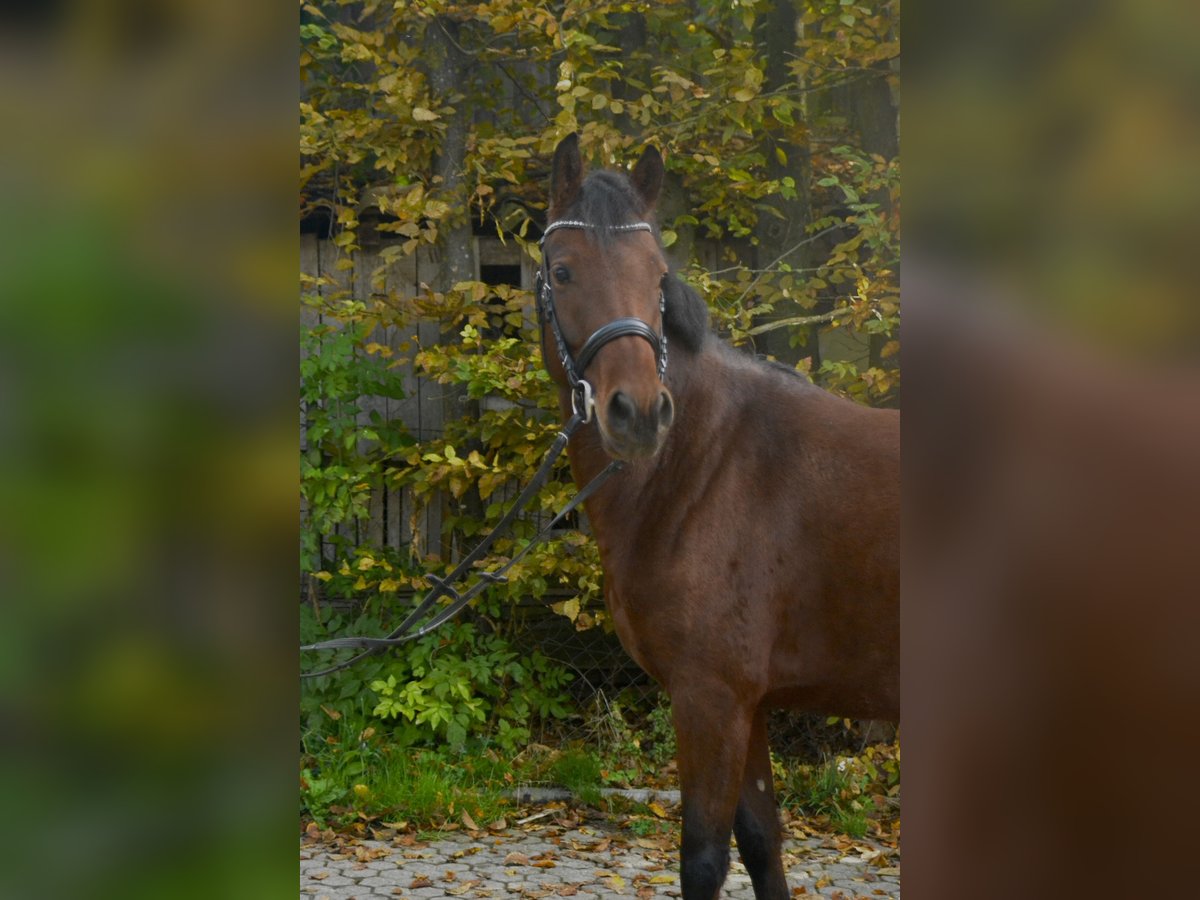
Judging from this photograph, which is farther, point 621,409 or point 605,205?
point 605,205

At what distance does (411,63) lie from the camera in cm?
462

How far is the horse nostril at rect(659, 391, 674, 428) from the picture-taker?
7.61 feet

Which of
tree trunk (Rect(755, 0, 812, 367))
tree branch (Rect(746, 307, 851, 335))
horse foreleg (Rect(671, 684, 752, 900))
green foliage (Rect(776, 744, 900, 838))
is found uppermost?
tree trunk (Rect(755, 0, 812, 367))

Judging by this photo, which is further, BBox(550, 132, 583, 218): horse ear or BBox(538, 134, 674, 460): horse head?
BBox(550, 132, 583, 218): horse ear

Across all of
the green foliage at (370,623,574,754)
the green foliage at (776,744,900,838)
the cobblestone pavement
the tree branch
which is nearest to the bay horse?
the cobblestone pavement

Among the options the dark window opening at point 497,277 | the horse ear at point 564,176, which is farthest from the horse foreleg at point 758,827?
the dark window opening at point 497,277

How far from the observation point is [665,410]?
2.33 meters

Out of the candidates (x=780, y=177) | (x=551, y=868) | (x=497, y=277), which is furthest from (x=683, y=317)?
(x=497, y=277)

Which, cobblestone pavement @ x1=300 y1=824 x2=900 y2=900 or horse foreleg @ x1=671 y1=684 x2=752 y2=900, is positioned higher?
horse foreleg @ x1=671 y1=684 x2=752 y2=900

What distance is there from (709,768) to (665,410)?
0.80 m
